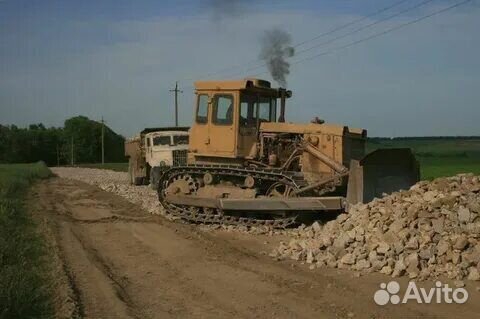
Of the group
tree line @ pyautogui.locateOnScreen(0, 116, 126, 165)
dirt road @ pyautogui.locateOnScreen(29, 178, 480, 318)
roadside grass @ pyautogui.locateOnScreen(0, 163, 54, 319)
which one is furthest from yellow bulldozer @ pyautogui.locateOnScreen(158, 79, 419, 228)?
tree line @ pyautogui.locateOnScreen(0, 116, 126, 165)

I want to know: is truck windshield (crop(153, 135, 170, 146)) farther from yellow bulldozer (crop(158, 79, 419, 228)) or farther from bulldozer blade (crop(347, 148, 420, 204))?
bulldozer blade (crop(347, 148, 420, 204))

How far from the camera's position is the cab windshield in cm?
1457

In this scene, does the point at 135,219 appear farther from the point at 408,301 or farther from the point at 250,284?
the point at 408,301

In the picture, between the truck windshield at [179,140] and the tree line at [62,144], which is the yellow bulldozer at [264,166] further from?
the tree line at [62,144]

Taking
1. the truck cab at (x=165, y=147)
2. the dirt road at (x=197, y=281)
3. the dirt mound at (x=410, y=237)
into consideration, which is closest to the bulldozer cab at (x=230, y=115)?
the dirt road at (x=197, y=281)

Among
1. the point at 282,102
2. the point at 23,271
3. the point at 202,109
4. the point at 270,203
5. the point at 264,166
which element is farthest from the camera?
the point at 282,102

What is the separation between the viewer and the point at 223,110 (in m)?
14.6

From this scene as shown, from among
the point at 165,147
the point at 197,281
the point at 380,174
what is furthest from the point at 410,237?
the point at 165,147

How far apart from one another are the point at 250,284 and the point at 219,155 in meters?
6.70

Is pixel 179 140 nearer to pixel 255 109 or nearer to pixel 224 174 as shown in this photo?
→ pixel 255 109

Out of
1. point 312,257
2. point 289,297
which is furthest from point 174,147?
point 289,297

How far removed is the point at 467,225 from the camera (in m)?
9.21

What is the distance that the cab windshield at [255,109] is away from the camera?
47.8 ft

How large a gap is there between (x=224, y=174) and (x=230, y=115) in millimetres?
1392
